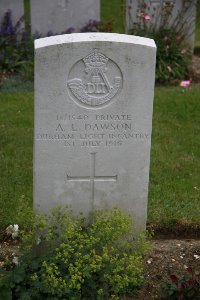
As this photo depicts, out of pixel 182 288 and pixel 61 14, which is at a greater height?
pixel 61 14

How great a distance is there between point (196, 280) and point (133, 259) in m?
0.46

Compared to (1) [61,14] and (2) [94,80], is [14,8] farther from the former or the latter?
(2) [94,80]

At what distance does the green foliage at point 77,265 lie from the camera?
13.5 ft

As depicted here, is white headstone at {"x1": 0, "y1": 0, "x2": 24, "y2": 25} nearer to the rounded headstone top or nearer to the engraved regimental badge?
the rounded headstone top

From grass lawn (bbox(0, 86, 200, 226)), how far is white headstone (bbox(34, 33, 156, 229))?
1.26 ft

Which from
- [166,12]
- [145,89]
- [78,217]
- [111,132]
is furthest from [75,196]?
[166,12]

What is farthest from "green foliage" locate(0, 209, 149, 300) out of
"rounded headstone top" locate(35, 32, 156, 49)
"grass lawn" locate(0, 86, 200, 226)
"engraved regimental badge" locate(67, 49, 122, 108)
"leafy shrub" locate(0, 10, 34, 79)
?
"leafy shrub" locate(0, 10, 34, 79)

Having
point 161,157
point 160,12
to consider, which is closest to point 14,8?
point 160,12

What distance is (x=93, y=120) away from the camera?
4.50 metres

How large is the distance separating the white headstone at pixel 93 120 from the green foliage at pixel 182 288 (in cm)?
73

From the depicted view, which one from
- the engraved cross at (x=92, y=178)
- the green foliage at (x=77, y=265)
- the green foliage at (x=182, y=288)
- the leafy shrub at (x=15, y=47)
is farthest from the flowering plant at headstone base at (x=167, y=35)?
the green foliage at (x=182, y=288)

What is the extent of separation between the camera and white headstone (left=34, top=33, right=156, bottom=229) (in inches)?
170

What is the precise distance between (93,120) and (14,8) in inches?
237

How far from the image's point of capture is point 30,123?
300 inches
